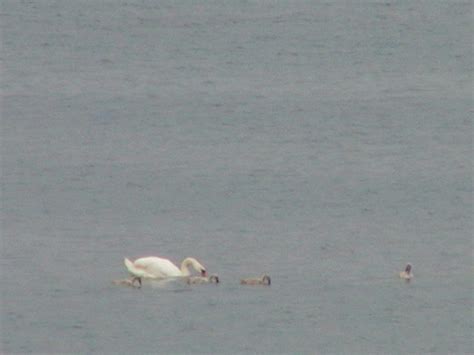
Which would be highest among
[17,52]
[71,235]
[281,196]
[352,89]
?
[17,52]

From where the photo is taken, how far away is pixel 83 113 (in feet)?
127

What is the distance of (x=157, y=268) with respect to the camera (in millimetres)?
24359

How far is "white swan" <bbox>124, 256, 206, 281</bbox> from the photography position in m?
24.2

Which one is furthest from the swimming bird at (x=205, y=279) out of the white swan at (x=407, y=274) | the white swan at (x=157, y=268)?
the white swan at (x=407, y=274)

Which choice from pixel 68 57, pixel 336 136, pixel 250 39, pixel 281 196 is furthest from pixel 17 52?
pixel 281 196

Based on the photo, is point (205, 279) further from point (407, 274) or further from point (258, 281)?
point (407, 274)

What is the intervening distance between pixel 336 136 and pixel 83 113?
211 inches

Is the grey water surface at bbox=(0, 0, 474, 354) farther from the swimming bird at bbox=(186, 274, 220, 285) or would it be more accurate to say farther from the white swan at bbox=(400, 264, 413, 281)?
the swimming bird at bbox=(186, 274, 220, 285)

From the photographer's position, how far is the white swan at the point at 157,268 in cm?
2416

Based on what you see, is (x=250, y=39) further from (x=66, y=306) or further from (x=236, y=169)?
(x=66, y=306)

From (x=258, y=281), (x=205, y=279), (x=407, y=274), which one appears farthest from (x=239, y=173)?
(x=258, y=281)

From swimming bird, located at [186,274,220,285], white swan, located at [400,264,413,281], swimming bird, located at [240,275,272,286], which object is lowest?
swimming bird, located at [240,275,272,286]

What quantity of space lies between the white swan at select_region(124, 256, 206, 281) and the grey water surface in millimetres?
190

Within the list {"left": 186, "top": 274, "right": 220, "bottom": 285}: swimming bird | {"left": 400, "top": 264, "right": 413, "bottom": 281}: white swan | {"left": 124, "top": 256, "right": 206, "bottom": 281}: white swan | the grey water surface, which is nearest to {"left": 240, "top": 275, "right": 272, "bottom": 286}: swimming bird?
the grey water surface
